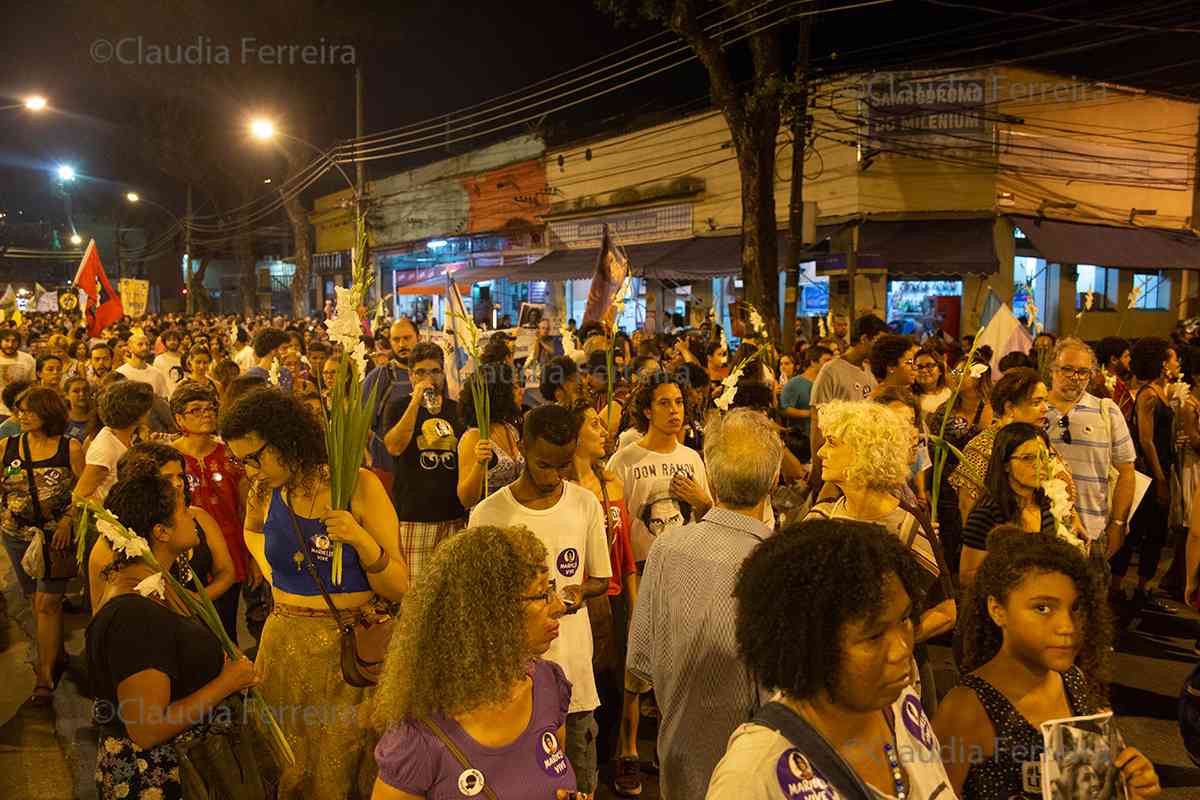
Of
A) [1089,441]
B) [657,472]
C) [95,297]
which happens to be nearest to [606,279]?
[657,472]

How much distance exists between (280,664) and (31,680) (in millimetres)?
3655

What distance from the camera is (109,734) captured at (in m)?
3.15

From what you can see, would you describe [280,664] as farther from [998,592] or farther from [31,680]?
[31,680]

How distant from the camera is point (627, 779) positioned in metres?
→ 4.52

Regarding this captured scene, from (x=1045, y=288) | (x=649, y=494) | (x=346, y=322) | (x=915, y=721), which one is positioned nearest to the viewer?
(x=915, y=721)

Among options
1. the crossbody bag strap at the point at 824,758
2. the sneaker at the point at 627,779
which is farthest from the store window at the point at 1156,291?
the crossbody bag strap at the point at 824,758

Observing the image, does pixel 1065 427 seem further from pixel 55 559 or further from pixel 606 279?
pixel 55 559

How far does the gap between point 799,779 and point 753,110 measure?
13.0 m

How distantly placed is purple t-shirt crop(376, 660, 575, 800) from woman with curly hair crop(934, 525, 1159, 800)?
104 centimetres

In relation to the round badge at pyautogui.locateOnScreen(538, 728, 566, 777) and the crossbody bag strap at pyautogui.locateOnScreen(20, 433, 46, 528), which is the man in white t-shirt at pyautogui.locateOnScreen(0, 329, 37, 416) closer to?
the crossbody bag strap at pyautogui.locateOnScreen(20, 433, 46, 528)

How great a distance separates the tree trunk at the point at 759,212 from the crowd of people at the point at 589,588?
767 centimetres

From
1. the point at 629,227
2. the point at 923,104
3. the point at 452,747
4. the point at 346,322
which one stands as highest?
the point at 923,104

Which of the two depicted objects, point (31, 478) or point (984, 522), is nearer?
point (984, 522)

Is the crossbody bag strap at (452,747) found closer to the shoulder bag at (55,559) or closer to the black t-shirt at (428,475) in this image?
the black t-shirt at (428,475)
